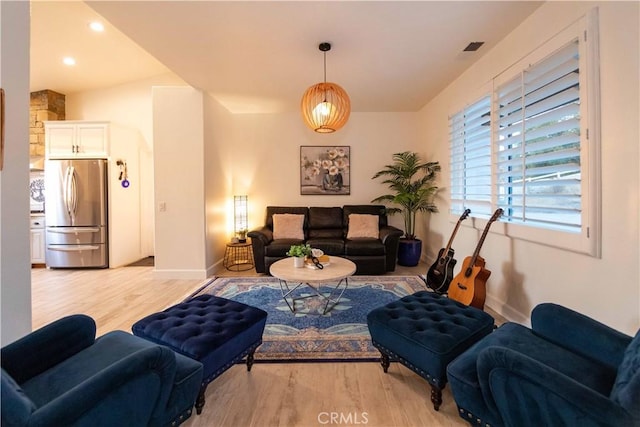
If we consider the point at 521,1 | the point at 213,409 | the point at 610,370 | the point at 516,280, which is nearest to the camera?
the point at 610,370

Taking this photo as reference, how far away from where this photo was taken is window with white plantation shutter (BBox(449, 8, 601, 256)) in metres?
1.73

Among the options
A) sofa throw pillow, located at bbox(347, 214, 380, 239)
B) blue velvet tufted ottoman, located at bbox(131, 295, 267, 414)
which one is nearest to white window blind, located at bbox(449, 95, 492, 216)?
sofa throw pillow, located at bbox(347, 214, 380, 239)

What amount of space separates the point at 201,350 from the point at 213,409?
41 centimetres

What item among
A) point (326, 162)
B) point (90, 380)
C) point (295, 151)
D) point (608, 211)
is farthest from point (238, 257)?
point (608, 211)

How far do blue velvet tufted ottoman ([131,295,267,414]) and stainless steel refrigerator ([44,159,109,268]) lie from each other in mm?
3715

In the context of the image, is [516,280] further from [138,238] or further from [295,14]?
[138,238]

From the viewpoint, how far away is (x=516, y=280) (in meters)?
2.46

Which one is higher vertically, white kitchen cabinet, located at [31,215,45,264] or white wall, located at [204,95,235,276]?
white wall, located at [204,95,235,276]

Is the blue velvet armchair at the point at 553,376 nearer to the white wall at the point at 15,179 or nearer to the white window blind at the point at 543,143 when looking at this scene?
the white window blind at the point at 543,143

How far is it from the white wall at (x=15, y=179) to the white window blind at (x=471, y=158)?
11.6ft

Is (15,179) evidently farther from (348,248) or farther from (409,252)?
(409,252)

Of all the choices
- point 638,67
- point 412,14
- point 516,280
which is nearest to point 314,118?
point 412,14

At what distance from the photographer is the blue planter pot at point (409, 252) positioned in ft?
14.1

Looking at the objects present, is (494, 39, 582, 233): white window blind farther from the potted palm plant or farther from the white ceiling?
the potted palm plant
